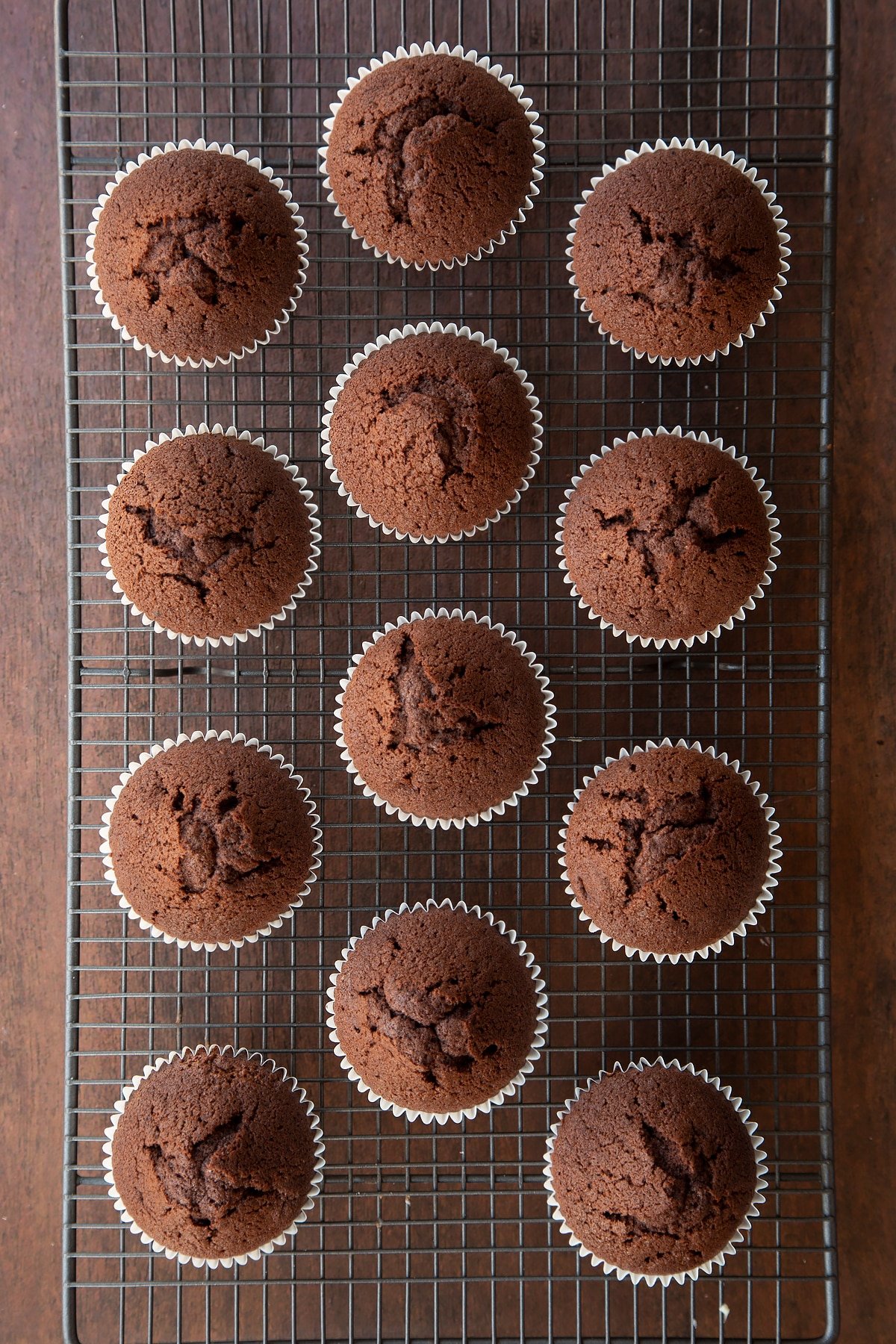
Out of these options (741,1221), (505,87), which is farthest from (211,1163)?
(505,87)

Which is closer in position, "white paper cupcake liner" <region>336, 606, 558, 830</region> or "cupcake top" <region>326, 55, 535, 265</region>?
"cupcake top" <region>326, 55, 535, 265</region>

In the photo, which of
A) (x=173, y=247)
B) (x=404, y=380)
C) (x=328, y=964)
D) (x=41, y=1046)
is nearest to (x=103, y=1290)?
(x=41, y=1046)

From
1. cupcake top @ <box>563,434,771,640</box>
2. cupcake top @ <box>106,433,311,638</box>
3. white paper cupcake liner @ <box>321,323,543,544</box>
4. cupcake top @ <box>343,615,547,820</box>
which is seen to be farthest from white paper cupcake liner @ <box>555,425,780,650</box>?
cupcake top @ <box>106,433,311,638</box>

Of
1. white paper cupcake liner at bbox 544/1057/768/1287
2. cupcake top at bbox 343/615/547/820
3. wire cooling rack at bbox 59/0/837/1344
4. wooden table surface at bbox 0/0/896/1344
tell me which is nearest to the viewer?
cupcake top at bbox 343/615/547/820

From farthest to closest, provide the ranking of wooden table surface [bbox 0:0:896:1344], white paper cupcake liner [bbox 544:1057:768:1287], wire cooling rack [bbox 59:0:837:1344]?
wooden table surface [bbox 0:0:896:1344]
wire cooling rack [bbox 59:0:837:1344]
white paper cupcake liner [bbox 544:1057:768:1287]

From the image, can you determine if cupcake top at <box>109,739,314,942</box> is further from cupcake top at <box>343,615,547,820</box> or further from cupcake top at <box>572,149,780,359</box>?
cupcake top at <box>572,149,780,359</box>

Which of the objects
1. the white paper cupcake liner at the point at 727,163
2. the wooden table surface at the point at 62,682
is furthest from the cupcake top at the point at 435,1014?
the white paper cupcake liner at the point at 727,163

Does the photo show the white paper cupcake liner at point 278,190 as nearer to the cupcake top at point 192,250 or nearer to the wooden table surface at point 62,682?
the cupcake top at point 192,250
